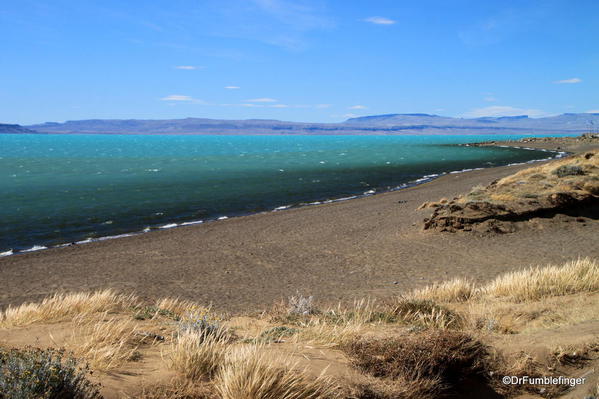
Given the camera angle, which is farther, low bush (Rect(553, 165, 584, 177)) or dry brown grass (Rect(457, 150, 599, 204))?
low bush (Rect(553, 165, 584, 177))

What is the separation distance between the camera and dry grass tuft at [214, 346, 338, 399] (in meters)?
3.66

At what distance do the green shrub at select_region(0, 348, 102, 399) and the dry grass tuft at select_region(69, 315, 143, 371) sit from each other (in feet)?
2.05

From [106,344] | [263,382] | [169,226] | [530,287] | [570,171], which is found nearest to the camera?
[263,382]

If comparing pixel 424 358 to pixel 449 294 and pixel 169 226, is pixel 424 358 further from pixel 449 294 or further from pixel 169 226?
pixel 169 226

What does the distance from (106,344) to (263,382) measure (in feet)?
6.92

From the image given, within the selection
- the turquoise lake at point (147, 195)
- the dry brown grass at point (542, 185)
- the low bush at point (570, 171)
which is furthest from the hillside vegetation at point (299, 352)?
the low bush at point (570, 171)

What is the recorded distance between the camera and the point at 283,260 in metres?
14.4

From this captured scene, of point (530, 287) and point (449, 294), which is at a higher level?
point (530, 287)

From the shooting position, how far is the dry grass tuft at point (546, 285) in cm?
792

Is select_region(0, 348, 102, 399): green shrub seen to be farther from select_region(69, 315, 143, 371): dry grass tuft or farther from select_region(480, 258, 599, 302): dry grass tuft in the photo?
select_region(480, 258, 599, 302): dry grass tuft

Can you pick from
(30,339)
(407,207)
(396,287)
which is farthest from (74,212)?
(30,339)

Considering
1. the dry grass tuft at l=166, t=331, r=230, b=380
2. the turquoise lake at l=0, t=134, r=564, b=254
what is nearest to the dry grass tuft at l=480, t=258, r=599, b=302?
the dry grass tuft at l=166, t=331, r=230, b=380

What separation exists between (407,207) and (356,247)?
8268 millimetres

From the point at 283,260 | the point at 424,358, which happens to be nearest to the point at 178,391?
the point at 424,358
